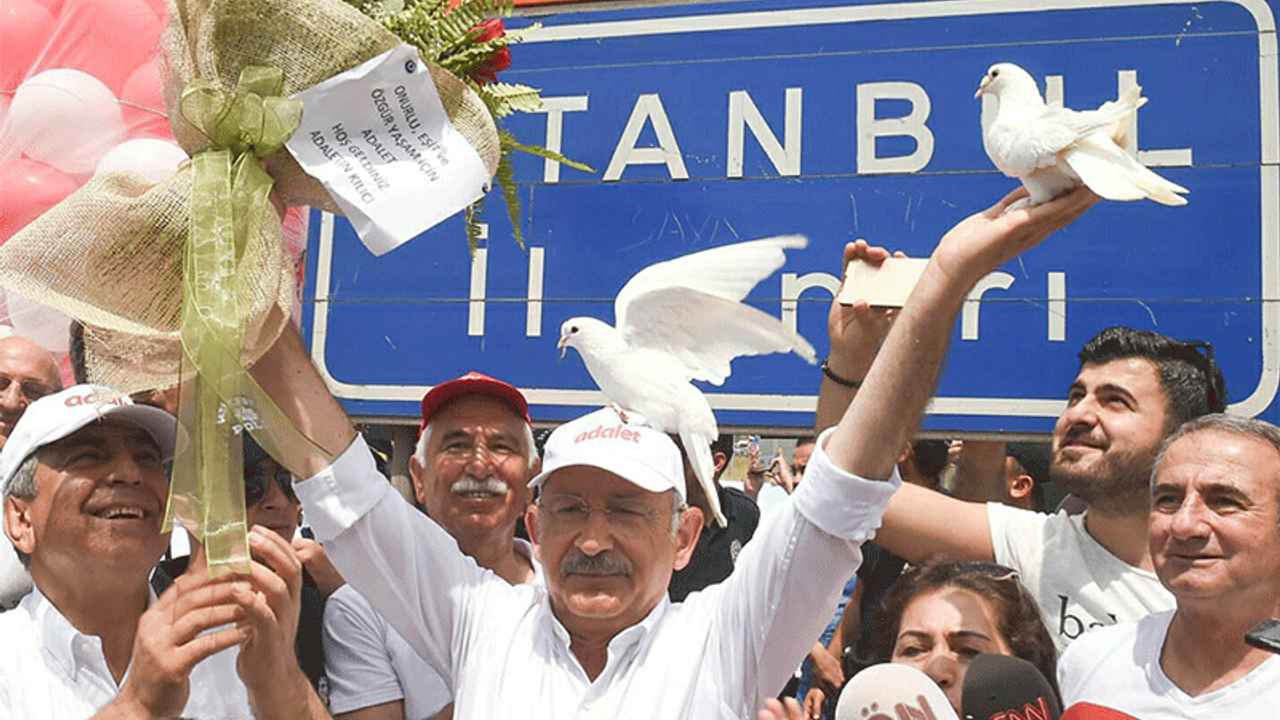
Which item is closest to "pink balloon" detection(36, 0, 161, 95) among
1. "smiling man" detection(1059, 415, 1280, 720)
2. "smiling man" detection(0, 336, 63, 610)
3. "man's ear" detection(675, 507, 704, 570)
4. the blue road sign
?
"smiling man" detection(0, 336, 63, 610)

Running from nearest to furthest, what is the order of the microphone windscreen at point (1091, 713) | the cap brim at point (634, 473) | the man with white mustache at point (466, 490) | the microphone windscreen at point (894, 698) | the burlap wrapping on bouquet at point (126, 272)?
the microphone windscreen at point (894, 698) < the burlap wrapping on bouquet at point (126, 272) < the microphone windscreen at point (1091, 713) < the cap brim at point (634, 473) < the man with white mustache at point (466, 490)

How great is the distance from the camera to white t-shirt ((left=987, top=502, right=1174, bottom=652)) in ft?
8.49

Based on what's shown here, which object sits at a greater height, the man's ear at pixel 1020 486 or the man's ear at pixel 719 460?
the man's ear at pixel 719 460

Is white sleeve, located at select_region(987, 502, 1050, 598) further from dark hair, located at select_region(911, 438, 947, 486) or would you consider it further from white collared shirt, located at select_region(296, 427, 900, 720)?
white collared shirt, located at select_region(296, 427, 900, 720)

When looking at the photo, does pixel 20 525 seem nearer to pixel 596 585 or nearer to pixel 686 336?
pixel 596 585

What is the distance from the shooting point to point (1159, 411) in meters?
2.73

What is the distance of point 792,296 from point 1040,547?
1123 millimetres

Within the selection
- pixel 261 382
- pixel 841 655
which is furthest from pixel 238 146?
pixel 841 655

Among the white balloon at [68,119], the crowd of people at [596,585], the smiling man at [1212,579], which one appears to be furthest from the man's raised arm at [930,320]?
the white balloon at [68,119]

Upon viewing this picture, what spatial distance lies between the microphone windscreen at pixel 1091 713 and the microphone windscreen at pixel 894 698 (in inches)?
26.8

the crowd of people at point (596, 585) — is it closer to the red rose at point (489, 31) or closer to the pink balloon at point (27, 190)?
the pink balloon at point (27, 190)

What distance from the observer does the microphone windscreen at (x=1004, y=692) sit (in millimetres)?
1648

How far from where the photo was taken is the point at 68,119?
2328 millimetres

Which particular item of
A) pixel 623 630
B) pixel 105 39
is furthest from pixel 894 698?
pixel 105 39
